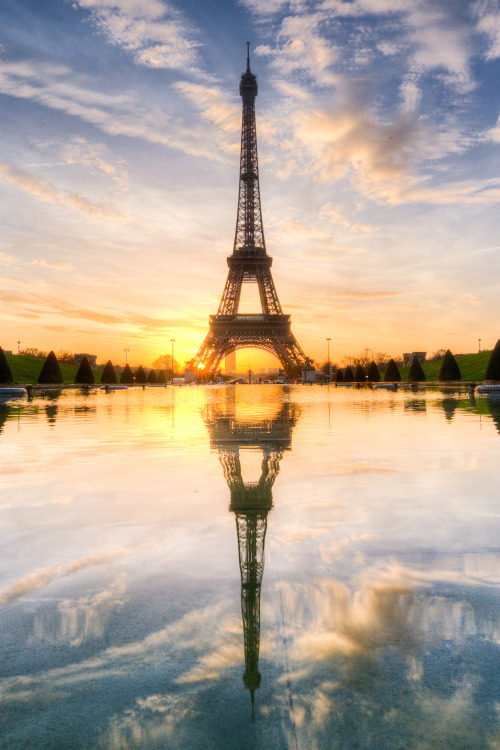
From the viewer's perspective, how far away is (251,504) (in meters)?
5.30

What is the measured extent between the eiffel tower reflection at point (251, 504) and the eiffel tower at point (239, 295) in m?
54.1

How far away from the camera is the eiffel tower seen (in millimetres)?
66812

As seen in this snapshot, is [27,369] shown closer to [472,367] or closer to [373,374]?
[373,374]

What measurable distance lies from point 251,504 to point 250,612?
8.07ft

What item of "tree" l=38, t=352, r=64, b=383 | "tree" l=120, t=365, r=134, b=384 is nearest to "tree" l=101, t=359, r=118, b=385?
"tree" l=120, t=365, r=134, b=384

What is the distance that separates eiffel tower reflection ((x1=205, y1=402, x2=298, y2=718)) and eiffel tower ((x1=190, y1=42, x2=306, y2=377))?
54.1 m

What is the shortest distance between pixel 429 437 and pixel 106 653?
949 centimetres

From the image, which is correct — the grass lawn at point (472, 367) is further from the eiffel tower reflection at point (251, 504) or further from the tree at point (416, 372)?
the eiffel tower reflection at point (251, 504)

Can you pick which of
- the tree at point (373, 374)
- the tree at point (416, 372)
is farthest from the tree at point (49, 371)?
the tree at point (373, 374)

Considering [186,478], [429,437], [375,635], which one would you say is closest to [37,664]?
[375,635]

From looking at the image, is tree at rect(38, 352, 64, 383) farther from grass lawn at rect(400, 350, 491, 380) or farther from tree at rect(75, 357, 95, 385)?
grass lawn at rect(400, 350, 491, 380)

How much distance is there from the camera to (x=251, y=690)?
6.98 feet

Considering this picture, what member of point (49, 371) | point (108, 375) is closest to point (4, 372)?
point (49, 371)

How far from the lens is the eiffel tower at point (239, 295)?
219 feet
